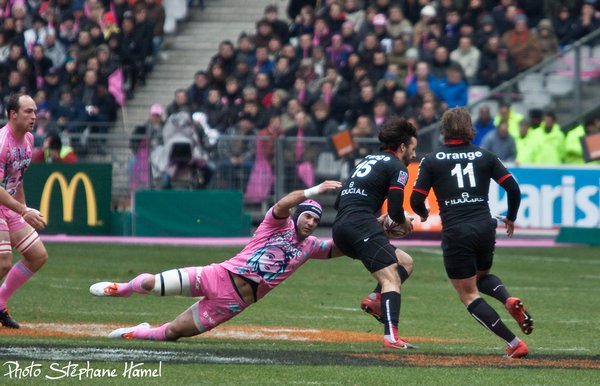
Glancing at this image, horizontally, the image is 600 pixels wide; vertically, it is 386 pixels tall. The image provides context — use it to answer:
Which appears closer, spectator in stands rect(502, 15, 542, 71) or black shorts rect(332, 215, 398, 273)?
black shorts rect(332, 215, 398, 273)

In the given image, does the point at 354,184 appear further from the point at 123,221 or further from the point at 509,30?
the point at 509,30

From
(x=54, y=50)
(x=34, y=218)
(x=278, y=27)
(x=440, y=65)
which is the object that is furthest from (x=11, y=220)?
(x=54, y=50)

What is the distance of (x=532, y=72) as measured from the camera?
2395 centimetres

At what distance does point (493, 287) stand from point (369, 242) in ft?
3.39

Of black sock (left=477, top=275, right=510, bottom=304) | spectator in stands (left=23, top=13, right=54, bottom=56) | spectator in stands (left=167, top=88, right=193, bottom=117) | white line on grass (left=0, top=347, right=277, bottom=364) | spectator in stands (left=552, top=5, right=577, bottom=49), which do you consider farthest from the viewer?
spectator in stands (left=23, top=13, right=54, bottom=56)

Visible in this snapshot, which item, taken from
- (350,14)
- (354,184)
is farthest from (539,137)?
(354,184)

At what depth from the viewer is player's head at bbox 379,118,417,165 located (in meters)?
11.1

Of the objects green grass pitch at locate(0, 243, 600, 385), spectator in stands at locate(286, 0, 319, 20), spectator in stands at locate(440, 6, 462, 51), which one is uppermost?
spectator in stands at locate(286, 0, 319, 20)

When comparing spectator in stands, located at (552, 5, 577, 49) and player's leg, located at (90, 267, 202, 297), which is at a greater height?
spectator in stands, located at (552, 5, 577, 49)

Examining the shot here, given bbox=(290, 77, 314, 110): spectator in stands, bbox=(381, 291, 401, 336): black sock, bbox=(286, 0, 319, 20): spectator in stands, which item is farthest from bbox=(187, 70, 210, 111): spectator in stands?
bbox=(381, 291, 401, 336): black sock

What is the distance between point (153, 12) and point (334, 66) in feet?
20.0

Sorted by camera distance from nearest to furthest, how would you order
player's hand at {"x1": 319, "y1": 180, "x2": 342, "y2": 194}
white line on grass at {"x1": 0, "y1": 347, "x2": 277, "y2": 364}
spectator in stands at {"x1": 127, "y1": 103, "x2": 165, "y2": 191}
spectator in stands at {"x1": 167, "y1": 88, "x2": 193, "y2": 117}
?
white line on grass at {"x1": 0, "y1": 347, "x2": 277, "y2": 364} → player's hand at {"x1": 319, "y1": 180, "x2": 342, "y2": 194} → spectator in stands at {"x1": 127, "y1": 103, "x2": 165, "y2": 191} → spectator in stands at {"x1": 167, "y1": 88, "x2": 193, "y2": 117}

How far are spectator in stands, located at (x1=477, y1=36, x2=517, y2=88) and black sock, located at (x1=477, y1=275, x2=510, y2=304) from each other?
14901 millimetres

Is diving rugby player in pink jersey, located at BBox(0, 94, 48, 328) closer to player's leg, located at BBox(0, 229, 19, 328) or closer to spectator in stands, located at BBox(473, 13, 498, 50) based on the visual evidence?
player's leg, located at BBox(0, 229, 19, 328)
